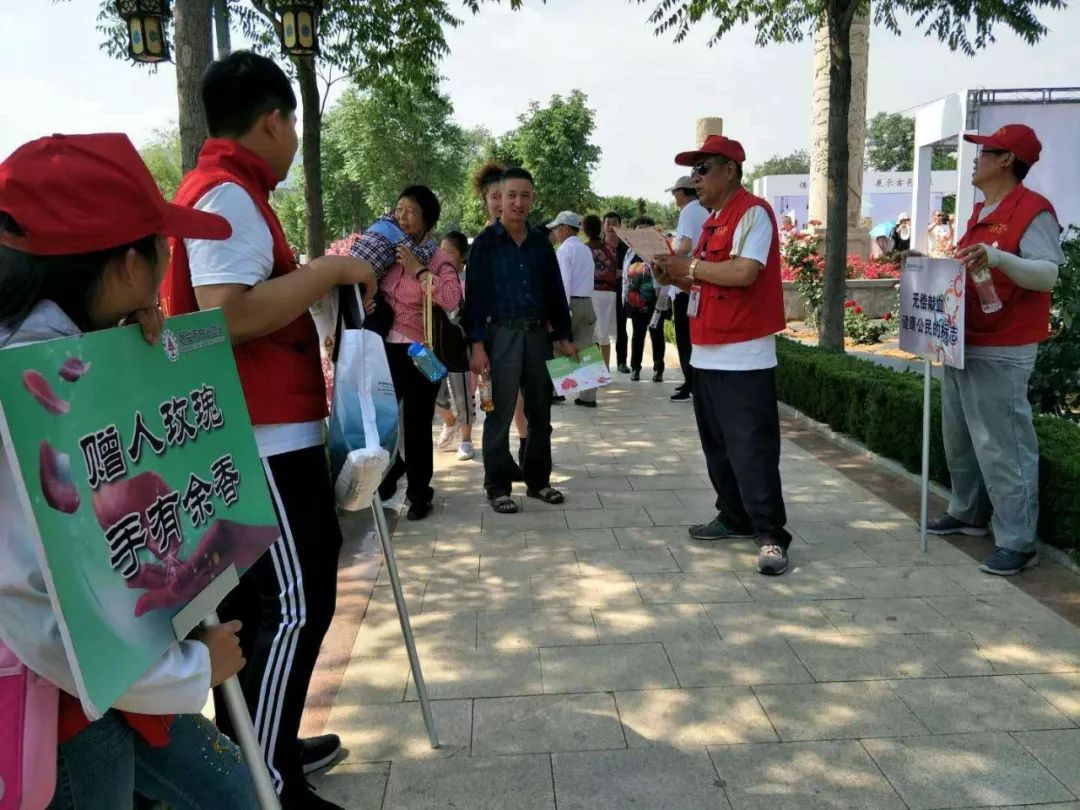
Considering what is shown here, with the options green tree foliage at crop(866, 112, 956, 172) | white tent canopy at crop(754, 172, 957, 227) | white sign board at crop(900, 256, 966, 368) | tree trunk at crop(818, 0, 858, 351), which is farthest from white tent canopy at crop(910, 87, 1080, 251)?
green tree foliage at crop(866, 112, 956, 172)

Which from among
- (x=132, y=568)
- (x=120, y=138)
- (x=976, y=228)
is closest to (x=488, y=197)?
(x=976, y=228)

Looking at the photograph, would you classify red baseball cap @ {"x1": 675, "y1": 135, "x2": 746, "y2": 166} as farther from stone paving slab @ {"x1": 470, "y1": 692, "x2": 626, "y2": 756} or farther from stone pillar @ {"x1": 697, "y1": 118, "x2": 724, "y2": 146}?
stone pillar @ {"x1": 697, "y1": 118, "x2": 724, "y2": 146}

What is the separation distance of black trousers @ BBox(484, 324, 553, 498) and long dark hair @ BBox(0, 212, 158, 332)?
394 cm

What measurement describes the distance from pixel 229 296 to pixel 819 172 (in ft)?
56.3

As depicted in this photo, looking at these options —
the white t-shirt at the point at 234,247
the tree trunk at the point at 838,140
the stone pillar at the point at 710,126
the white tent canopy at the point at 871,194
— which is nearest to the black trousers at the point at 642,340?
the tree trunk at the point at 838,140

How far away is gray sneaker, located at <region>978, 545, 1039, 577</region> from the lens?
13.3 ft

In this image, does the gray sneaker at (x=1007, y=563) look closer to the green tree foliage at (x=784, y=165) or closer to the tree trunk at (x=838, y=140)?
the tree trunk at (x=838, y=140)

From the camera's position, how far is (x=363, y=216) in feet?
158

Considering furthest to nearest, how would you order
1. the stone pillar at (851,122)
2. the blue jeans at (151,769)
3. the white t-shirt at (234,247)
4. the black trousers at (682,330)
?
the stone pillar at (851,122) → the black trousers at (682,330) → the white t-shirt at (234,247) → the blue jeans at (151,769)

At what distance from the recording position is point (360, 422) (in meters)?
2.19

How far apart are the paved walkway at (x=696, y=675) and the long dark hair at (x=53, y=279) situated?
176 centimetres

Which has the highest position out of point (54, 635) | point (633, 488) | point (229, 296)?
point (229, 296)

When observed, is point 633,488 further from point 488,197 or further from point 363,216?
point 363,216

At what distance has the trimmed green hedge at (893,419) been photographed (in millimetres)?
4148
